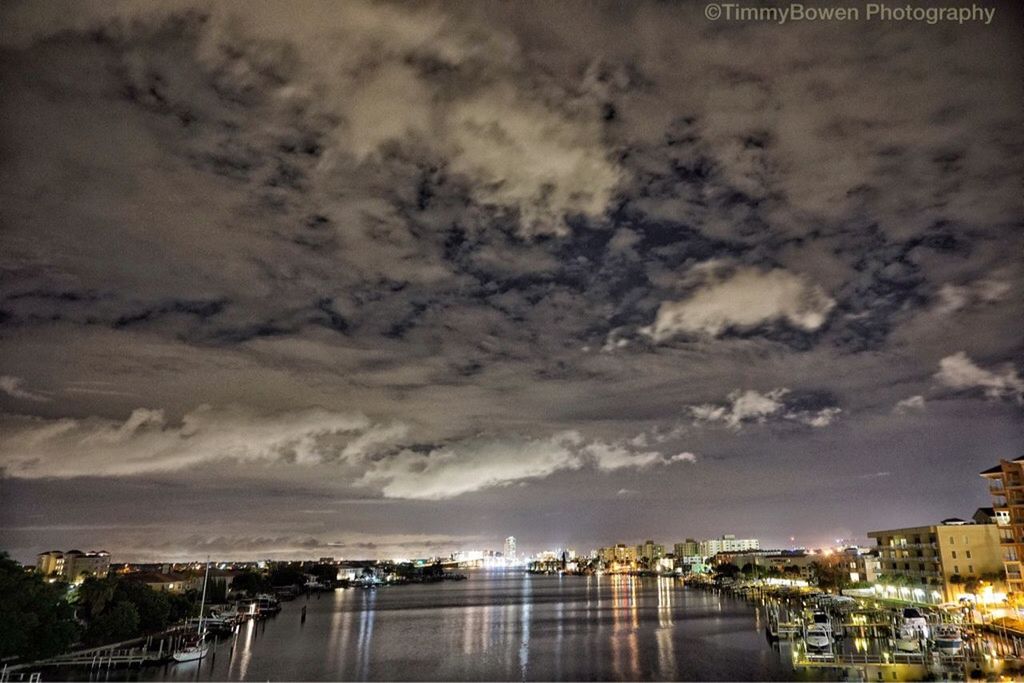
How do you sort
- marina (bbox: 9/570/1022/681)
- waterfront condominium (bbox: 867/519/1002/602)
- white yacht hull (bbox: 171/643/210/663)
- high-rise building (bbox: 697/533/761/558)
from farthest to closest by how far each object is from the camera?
high-rise building (bbox: 697/533/761/558)
waterfront condominium (bbox: 867/519/1002/602)
white yacht hull (bbox: 171/643/210/663)
marina (bbox: 9/570/1022/681)

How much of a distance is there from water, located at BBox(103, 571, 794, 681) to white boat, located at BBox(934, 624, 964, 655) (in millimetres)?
5107

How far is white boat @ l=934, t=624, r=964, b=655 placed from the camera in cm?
2142

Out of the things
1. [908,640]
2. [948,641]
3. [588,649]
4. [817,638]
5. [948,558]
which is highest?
[948,558]

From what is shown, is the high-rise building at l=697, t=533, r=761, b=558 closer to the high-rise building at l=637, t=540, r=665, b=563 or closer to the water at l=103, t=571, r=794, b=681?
the high-rise building at l=637, t=540, r=665, b=563

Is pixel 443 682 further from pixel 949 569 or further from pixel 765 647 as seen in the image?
pixel 949 569

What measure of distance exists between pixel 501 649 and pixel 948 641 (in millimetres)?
19322

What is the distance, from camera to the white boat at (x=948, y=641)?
21.4m

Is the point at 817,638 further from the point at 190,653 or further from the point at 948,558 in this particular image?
the point at 190,653

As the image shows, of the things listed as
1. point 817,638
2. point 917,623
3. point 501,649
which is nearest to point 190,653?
point 501,649

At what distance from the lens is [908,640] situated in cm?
2308

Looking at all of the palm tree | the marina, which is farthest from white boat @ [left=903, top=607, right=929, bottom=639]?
the palm tree

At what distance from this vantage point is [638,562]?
195000 mm

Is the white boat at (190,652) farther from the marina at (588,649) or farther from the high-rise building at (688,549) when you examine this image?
the high-rise building at (688,549)

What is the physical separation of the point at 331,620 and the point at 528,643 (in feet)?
74.8
